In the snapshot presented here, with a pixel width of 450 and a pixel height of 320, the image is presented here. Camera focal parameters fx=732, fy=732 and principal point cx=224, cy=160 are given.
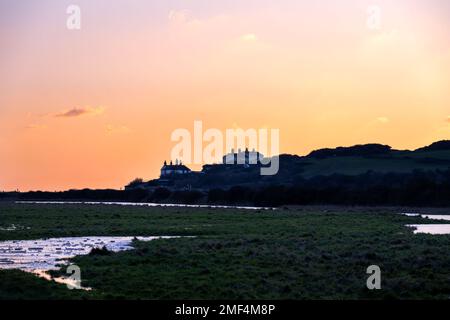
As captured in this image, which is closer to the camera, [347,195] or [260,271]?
[260,271]

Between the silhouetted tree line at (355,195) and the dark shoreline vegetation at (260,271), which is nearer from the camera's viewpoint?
the dark shoreline vegetation at (260,271)

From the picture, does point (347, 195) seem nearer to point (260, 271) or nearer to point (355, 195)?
point (355, 195)

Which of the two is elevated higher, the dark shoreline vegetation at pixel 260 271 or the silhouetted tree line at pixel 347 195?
the silhouetted tree line at pixel 347 195

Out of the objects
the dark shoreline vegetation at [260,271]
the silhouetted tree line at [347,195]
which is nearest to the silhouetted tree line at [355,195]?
the silhouetted tree line at [347,195]

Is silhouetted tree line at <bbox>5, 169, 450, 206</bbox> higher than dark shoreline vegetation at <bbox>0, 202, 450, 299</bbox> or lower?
higher

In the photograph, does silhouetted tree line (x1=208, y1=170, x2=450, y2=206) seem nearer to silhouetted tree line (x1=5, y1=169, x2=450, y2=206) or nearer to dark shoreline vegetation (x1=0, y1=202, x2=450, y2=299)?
silhouetted tree line (x1=5, y1=169, x2=450, y2=206)

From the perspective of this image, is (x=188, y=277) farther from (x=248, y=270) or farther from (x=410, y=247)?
(x=410, y=247)

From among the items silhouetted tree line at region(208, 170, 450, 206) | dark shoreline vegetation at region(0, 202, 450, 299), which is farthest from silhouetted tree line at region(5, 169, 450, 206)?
dark shoreline vegetation at region(0, 202, 450, 299)

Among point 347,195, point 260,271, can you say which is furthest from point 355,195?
point 260,271

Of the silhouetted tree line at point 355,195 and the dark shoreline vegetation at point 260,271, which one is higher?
the silhouetted tree line at point 355,195

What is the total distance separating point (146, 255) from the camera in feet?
119

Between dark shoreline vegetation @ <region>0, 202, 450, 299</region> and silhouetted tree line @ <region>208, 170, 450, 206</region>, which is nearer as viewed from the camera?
dark shoreline vegetation @ <region>0, 202, 450, 299</region>

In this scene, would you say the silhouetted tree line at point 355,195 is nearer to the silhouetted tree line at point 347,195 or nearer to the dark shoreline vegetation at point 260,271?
the silhouetted tree line at point 347,195

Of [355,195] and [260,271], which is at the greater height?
[355,195]
